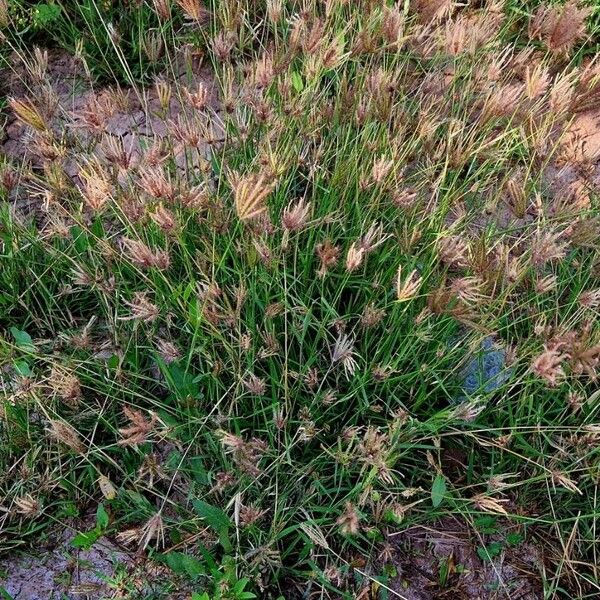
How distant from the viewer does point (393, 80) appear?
2064 mm

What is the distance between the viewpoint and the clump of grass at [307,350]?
183cm

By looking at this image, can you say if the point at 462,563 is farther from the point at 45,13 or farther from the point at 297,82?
the point at 45,13

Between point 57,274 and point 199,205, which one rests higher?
point 199,205

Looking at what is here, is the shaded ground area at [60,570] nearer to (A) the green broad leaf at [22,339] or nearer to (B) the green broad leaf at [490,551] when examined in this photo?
(A) the green broad leaf at [22,339]

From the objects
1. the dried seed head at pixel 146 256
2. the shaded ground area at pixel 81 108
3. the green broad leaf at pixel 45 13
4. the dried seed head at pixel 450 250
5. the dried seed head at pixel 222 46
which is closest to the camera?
the dried seed head at pixel 146 256

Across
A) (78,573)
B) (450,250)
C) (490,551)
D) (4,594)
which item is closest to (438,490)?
(490,551)

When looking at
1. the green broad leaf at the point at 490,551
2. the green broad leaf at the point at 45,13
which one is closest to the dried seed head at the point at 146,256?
the green broad leaf at the point at 490,551

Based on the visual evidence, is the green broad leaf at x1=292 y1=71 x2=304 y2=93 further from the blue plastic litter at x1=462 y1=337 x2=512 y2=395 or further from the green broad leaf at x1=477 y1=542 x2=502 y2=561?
the green broad leaf at x1=477 y1=542 x2=502 y2=561

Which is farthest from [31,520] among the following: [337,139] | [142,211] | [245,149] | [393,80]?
[393,80]

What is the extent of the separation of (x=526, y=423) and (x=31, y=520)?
4.56 ft

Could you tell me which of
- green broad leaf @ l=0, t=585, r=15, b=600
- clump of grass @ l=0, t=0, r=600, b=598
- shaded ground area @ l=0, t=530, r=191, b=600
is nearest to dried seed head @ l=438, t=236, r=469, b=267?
clump of grass @ l=0, t=0, r=600, b=598

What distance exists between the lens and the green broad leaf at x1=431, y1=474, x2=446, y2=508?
6.07 ft

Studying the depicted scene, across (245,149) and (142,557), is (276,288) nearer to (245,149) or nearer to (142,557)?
(245,149)

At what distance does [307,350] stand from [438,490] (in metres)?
0.53
